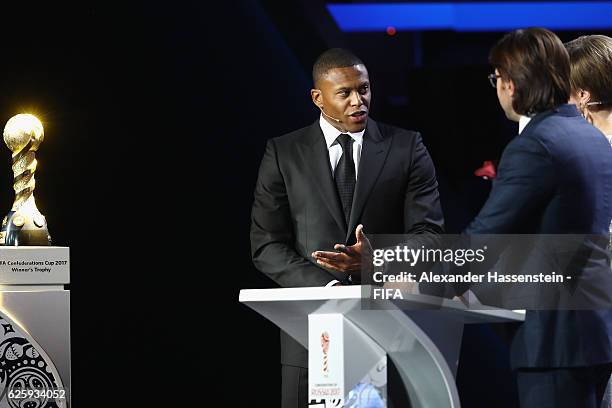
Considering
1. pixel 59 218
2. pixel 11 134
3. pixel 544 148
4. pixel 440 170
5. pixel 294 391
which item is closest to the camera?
Answer: pixel 544 148

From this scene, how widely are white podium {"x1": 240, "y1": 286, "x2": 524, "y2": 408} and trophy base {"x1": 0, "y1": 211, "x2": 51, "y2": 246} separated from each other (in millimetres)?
1288

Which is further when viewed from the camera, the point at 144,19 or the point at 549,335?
the point at 144,19

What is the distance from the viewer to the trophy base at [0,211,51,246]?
411cm

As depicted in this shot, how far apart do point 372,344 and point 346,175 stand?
1.13m

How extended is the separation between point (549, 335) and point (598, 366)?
16 cm

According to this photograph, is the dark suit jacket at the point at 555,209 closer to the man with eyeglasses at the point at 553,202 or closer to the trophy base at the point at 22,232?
the man with eyeglasses at the point at 553,202

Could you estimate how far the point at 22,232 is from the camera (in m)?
4.11

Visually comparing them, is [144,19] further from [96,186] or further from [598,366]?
[598,366]

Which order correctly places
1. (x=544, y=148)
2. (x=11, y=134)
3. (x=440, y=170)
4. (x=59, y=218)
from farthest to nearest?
(x=440, y=170) → (x=59, y=218) → (x=11, y=134) → (x=544, y=148)

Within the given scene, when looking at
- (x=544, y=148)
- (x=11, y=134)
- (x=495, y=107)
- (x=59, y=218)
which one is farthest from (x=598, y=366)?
(x=495, y=107)

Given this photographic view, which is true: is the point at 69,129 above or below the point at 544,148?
above

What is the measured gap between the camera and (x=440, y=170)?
5918 millimetres

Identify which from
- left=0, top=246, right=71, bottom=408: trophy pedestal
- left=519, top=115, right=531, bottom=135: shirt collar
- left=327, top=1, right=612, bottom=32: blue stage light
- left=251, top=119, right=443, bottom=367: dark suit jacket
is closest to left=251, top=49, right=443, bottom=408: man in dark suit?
left=251, top=119, right=443, bottom=367: dark suit jacket

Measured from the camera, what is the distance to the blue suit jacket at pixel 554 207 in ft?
9.64
